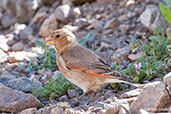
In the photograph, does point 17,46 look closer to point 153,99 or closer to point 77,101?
point 77,101

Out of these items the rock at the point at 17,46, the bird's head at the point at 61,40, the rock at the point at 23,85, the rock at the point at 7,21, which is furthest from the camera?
the rock at the point at 7,21

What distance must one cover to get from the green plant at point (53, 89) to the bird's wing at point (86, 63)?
0.46 meters

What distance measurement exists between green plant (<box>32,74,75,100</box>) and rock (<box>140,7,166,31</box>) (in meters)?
2.31

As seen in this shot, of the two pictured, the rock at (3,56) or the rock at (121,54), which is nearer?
the rock at (121,54)

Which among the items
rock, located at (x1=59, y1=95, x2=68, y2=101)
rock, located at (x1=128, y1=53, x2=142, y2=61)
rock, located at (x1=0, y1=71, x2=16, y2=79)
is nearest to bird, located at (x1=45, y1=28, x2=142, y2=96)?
rock, located at (x1=59, y1=95, x2=68, y2=101)

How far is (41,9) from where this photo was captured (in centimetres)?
879

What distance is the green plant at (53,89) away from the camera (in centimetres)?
490

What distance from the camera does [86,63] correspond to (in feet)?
15.1

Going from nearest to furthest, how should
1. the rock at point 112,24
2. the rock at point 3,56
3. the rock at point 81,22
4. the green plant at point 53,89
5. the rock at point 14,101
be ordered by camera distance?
the rock at point 14,101 → the green plant at point 53,89 → the rock at point 3,56 → the rock at point 112,24 → the rock at point 81,22

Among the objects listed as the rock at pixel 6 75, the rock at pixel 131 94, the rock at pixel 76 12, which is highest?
the rock at pixel 76 12

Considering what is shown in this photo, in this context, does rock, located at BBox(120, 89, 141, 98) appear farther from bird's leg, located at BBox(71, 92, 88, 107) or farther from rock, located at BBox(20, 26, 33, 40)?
rock, located at BBox(20, 26, 33, 40)

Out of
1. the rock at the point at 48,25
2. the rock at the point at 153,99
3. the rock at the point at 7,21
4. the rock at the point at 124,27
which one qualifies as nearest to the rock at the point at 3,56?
the rock at the point at 48,25

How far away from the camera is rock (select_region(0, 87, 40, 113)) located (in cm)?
433

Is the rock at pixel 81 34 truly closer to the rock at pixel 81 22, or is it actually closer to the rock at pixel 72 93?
the rock at pixel 81 22
